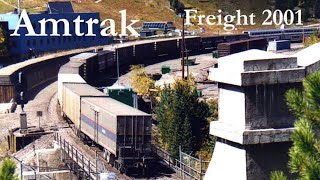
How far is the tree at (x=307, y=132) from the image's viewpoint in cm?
697

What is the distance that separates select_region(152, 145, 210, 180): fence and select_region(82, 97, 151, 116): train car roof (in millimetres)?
1942

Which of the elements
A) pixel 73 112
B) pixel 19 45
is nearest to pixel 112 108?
pixel 73 112

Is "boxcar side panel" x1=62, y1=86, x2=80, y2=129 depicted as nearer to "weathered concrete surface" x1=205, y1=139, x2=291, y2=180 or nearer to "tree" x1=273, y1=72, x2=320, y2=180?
"weathered concrete surface" x1=205, y1=139, x2=291, y2=180

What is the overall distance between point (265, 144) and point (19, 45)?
69.3 meters

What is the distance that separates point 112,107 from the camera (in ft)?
103

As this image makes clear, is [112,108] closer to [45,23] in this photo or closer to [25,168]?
[25,168]

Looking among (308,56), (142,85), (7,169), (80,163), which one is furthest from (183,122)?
(7,169)

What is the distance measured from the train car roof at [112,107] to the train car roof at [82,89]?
190 centimetres

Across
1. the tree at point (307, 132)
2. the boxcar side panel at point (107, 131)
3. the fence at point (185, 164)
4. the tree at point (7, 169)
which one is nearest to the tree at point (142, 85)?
the boxcar side panel at point (107, 131)

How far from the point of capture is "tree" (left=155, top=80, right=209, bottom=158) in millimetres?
30281

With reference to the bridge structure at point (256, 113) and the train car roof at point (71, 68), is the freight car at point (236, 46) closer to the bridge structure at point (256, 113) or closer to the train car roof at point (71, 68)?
the train car roof at point (71, 68)

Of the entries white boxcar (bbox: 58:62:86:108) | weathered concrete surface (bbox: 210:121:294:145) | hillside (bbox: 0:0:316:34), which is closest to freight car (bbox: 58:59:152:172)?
white boxcar (bbox: 58:62:86:108)

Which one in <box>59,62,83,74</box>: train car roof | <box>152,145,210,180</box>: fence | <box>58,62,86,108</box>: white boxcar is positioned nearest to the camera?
<box>152,145,210,180</box>: fence

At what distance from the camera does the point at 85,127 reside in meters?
34.0
